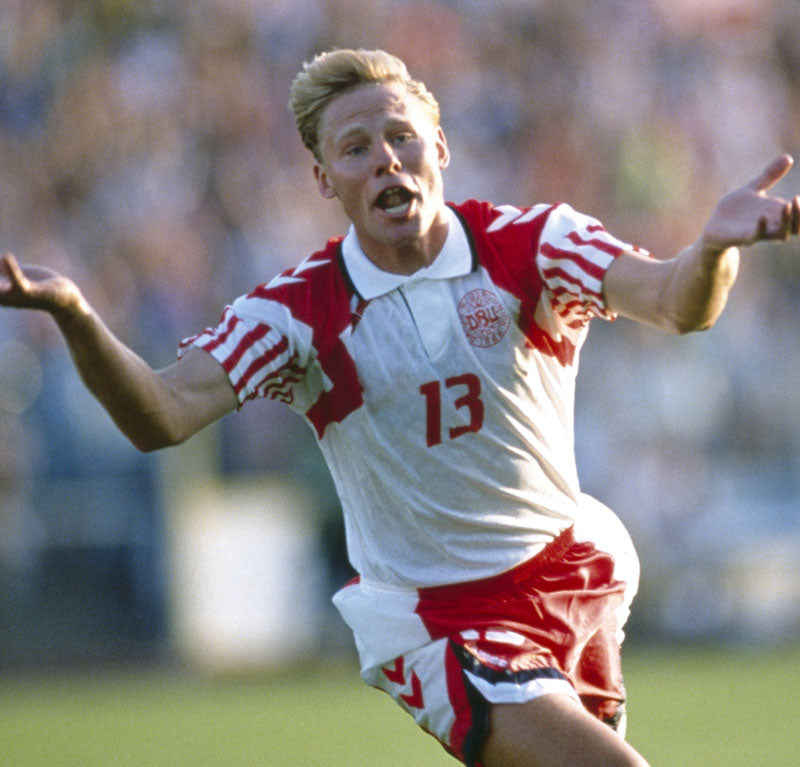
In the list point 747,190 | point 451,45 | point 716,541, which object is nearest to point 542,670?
point 747,190

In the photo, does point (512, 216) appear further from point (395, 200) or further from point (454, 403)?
point (454, 403)

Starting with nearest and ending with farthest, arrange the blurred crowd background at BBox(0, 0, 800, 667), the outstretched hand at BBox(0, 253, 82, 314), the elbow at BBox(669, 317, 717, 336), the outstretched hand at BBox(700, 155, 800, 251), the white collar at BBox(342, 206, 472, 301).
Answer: the outstretched hand at BBox(700, 155, 800, 251) → the outstretched hand at BBox(0, 253, 82, 314) → the elbow at BBox(669, 317, 717, 336) → the white collar at BBox(342, 206, 472, 301) → the blurred crowd background at BBox(0, 0, 800, 667)

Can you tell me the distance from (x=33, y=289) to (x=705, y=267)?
5.00ft

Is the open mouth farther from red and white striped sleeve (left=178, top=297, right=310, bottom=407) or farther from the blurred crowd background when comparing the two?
the blurred crowd background

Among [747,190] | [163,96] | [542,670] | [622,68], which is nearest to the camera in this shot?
[747,190]

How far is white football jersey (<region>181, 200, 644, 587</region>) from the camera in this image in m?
4.09

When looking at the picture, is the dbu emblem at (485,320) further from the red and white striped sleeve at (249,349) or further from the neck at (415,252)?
the red and white striped sleeve at (249,349)

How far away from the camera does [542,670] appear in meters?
3.99

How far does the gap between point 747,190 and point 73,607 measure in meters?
8.44

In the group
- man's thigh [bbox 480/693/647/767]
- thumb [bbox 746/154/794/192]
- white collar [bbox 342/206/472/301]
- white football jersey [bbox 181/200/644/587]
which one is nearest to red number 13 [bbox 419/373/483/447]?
white football jersey [bbox 181/200/644/587]

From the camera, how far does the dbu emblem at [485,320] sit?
13.4 ft

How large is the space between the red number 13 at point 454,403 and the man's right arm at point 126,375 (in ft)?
1.69

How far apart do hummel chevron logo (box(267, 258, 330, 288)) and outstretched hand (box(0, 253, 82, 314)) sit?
2.59ft

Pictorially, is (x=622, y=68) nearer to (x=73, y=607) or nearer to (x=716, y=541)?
(x=716, y=541)
